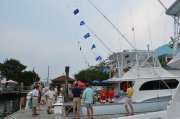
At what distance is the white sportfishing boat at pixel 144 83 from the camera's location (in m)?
18.2

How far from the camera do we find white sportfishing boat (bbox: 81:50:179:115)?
1822 centimetres

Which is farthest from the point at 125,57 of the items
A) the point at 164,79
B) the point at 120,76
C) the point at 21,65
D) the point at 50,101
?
the point at 21,65

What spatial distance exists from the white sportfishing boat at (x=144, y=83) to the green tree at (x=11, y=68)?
89402mm

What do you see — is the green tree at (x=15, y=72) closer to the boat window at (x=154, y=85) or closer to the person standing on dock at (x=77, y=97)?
the boat window at (x=154, y=85)

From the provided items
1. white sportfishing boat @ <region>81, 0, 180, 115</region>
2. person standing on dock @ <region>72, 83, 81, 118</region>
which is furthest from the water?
white sportfishing boat @ <region>81, 0, 180, 115</region>

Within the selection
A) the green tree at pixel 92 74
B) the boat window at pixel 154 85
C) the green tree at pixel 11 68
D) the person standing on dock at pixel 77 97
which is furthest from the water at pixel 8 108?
the green tree at pixel 11 68

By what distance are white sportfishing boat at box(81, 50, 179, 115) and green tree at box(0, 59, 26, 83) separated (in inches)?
3520

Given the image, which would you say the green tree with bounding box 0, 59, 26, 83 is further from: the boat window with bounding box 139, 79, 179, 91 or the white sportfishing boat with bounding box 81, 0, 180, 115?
the boat window with bounding box 139, 79, 179, 91

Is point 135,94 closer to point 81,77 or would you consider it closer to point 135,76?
point 135,76

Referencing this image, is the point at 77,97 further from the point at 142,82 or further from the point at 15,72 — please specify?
the point at 15,72

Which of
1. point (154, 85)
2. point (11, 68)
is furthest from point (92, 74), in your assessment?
point (154, 85)

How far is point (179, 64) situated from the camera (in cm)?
629

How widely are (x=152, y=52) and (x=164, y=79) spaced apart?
191 centimetres

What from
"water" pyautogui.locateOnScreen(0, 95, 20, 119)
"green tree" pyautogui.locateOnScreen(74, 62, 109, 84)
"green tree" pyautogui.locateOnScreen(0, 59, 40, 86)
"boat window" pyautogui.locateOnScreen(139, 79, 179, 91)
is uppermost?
"green tree" pyautogui.locateOnScreen(0, 59, 40, 86)
